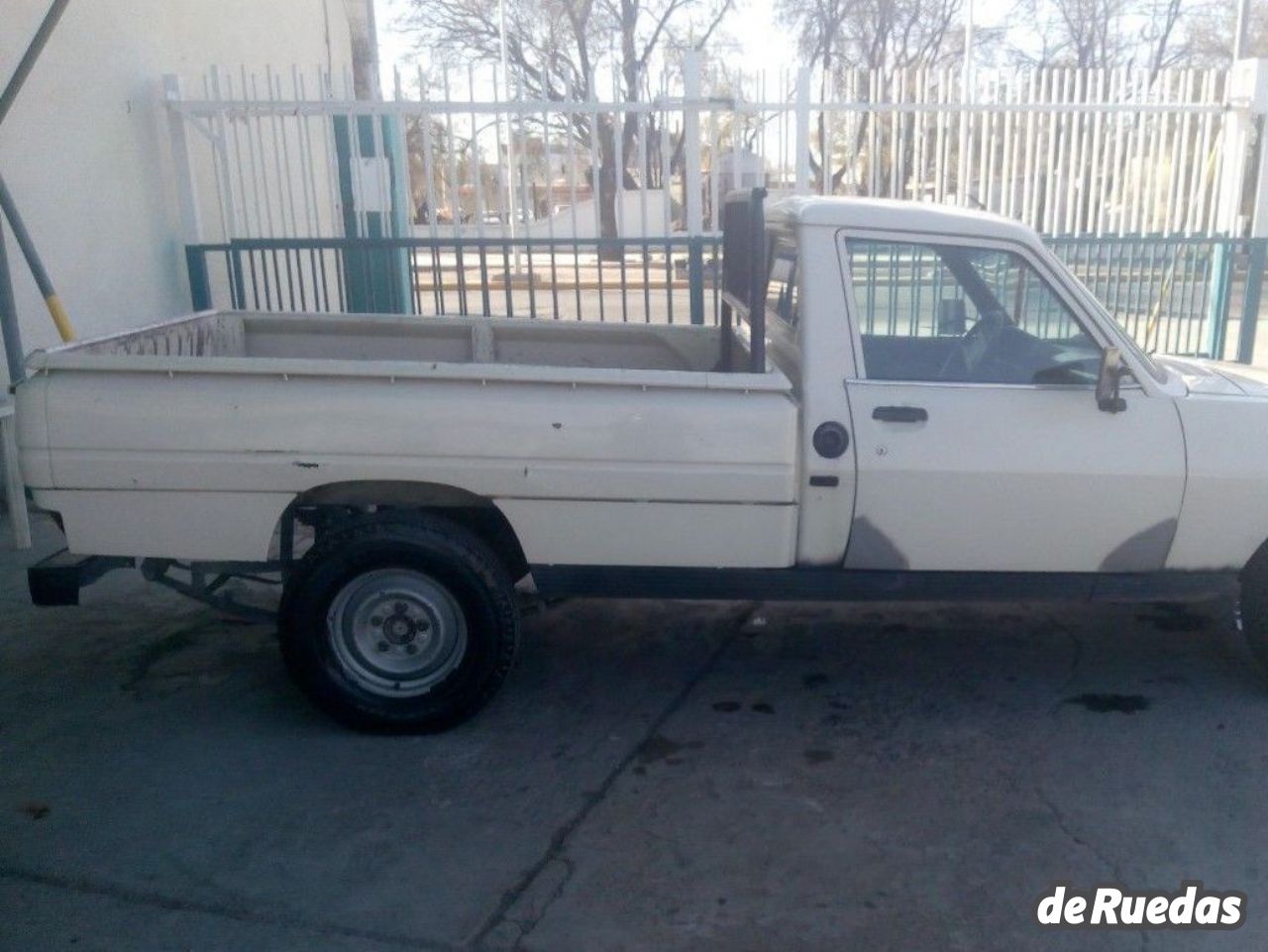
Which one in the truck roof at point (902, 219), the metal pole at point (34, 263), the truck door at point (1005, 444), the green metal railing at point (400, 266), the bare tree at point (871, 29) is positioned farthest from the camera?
the bare tree at point (871, 29)

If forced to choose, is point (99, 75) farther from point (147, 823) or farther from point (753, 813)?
point (753, 813)

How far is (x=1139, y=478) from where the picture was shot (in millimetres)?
4184

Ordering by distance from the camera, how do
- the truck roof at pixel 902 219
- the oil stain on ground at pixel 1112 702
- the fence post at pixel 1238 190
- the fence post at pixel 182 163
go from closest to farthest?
the truck roof at pixel 902 219 → the oil stain on ground at pixel 1112 702 → the fence post at pixel 182 163 → the fence post at pixel 1238 190

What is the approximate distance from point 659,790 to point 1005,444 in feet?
5.55

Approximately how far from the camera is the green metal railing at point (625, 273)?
8.64 metres

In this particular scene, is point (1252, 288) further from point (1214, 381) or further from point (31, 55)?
point (31, 55)

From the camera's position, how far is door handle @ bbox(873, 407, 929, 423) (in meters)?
4.14

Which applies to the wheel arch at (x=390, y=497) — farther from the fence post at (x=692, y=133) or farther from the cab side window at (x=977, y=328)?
the fence post at (x=692, y=133)

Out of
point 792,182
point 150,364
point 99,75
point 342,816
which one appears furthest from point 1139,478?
point 99,75

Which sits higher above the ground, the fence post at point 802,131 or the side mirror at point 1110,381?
the fence post at point 802,131

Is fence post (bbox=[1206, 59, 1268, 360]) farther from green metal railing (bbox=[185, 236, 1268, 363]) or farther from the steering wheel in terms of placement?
the steering wheel

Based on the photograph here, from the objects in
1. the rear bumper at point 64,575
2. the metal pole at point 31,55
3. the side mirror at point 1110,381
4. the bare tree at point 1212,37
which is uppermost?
the bare tree at point 1212,37

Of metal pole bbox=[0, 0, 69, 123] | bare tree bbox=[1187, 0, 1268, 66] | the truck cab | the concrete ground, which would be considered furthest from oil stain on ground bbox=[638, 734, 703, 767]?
bare tree bbox=[1187, 0, 1268, 66]

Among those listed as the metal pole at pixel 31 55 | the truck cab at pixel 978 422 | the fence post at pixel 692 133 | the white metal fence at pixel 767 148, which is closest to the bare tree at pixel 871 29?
the white metal fence at pixel 767 148
